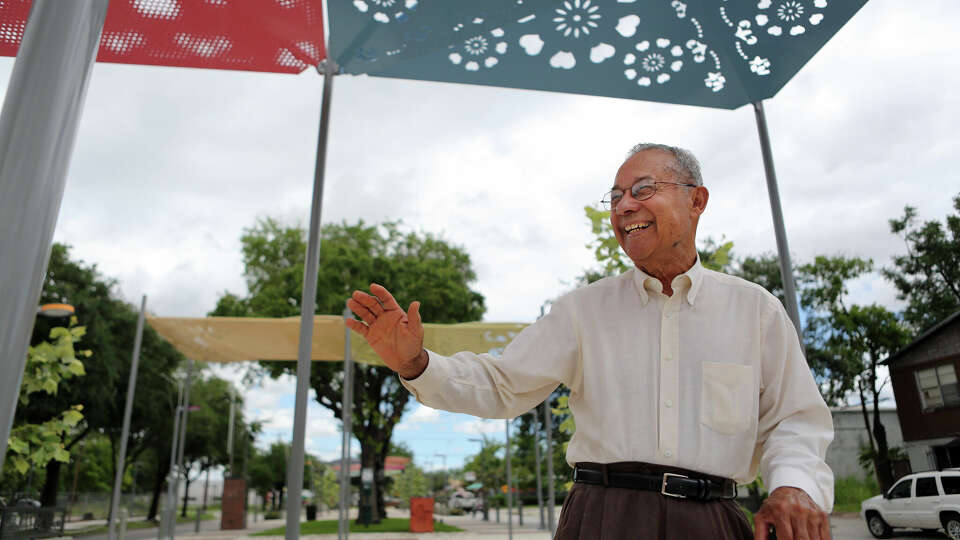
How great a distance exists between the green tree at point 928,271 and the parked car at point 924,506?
0.89m

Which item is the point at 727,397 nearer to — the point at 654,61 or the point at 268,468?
the point at 654,61

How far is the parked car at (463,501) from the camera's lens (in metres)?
33.3

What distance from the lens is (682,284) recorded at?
1543mm

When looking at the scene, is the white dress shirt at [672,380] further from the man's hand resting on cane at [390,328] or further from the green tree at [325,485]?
the green tree at [325,485]

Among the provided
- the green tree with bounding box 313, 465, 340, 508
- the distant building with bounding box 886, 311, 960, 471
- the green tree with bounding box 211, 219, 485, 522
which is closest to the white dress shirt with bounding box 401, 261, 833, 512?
the distant building with bounding box 886, 311, 960, 471

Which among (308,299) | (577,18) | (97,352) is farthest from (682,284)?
(97,352)

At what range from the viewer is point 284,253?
19797 millimetres

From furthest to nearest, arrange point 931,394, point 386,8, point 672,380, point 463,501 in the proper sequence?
point 463,501 < point 931,394 < point 386,8 < point 672,380

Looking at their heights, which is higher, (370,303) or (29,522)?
(370,303)

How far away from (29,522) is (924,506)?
1107cm

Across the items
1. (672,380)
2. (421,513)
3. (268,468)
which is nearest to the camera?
(672,380)

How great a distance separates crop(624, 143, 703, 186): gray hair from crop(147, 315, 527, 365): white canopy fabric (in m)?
5.61

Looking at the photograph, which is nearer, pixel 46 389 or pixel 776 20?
pixel 776 20

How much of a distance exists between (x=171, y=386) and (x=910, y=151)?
2350 cm
